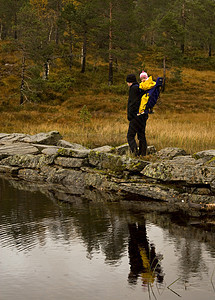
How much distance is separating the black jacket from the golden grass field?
2.96 m

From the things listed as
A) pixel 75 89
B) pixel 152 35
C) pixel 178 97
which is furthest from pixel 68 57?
pixel 152 35

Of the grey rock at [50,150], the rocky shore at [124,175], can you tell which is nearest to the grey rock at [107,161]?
the rocky shore at [124,175]

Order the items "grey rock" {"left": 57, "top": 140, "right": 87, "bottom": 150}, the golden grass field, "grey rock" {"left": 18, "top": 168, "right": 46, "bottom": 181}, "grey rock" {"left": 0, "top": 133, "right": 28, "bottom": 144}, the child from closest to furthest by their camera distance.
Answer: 1. the child
2. "grey rock" {"left": 18, "top": 168, "right": 46, "bottom": 181}
3. "grey rock" {"left": 57, "top": 140, "right": 87, "bottom": 150}
4. the golden grass field
5. "grey rock" {"left": 0, "top": 133, "right": 28, "bottom": 144}

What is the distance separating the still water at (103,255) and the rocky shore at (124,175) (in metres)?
1.00

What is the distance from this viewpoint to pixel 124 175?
9.95m

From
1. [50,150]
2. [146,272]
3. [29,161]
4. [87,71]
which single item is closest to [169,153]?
[50,150]

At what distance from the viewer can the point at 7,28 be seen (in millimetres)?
72000

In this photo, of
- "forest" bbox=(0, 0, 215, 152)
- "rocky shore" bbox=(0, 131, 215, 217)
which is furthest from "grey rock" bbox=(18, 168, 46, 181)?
"forest" bbox=(0, 0, 215, 152)

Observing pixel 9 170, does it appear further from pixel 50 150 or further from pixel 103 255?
pixel 103 255

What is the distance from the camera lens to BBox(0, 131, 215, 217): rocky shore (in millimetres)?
8398

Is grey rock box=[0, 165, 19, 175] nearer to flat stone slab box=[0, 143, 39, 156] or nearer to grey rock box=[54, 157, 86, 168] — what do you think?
flat stone slab box=[0, 143, 39, 156]

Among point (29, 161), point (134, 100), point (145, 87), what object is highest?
point (145, 87)

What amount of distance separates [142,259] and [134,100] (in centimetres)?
551

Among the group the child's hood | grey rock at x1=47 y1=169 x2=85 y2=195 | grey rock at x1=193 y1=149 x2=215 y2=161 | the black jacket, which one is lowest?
grey rock at x1=47 y1=169 x2=85 y2=195
